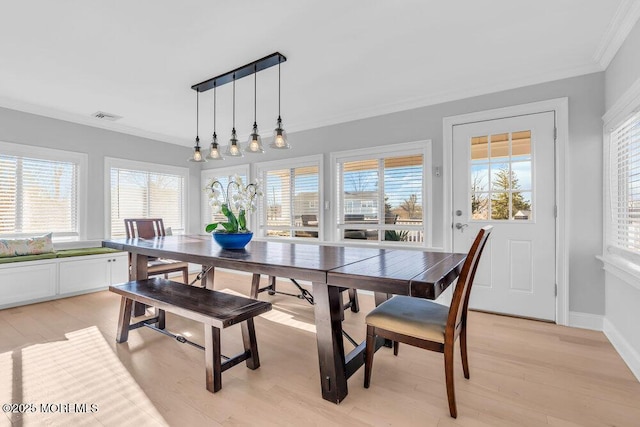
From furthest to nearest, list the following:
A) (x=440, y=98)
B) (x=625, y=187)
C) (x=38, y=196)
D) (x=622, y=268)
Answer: (x=38, y=196)
(x=440, y=98)
(x=625, y=187)
(x=622, y=268)

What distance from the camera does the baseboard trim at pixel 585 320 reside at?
2.78m

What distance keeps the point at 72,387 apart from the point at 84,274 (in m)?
2.64

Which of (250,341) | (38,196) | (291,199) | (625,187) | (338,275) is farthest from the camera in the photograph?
(291,199)

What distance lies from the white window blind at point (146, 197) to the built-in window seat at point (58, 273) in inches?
23.4

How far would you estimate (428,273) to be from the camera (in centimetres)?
153

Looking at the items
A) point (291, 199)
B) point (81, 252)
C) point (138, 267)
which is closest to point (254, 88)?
point (291, 199)

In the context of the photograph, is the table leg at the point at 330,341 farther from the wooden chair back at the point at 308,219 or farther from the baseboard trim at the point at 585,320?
the wooden chair back at the point at 308,219

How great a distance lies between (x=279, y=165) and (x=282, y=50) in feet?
7.97

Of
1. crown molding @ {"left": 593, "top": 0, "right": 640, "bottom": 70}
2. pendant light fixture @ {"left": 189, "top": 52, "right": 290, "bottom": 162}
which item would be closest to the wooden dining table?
pendant light fixture @ {"left": 189, "top": 52, "right": 290, "bottom": 162}

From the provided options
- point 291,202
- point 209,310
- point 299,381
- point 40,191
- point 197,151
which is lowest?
point 299,381

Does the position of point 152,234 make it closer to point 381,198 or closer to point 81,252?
point 81,252

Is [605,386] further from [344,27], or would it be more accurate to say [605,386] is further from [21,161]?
[21,161]

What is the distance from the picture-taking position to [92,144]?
14.6 feet

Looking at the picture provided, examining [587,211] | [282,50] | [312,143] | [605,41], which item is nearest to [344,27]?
[282,50]
